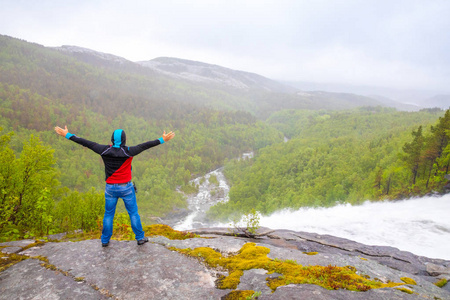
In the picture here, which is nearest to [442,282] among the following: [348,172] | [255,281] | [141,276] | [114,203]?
[255,281]

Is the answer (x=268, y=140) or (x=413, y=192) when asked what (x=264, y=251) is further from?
(x=268, y=140)

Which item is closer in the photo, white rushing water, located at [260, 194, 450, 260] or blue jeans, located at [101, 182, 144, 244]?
blue jeans, located at [101, 182, 144, 244]

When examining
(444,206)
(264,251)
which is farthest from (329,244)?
(444,206)

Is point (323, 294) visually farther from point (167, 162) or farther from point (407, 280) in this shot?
point (167, 162)

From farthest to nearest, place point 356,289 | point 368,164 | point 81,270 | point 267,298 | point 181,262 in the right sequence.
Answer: point 368,164
point 181,262
point 81,270
point 356,289
point 267,298

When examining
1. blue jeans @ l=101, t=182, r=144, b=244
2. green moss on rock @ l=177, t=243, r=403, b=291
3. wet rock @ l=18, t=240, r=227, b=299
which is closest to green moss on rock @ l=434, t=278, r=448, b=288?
green moss on rock @ l=177, t=243, r=403, b=291

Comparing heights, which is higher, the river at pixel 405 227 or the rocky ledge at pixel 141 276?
the rocky ledge at pixel 141 276

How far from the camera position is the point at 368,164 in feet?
216

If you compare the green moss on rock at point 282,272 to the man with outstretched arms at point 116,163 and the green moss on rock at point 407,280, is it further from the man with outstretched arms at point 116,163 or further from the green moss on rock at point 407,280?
the man with outstretched arms at point 116,163

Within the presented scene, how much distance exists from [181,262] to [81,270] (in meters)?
2.87

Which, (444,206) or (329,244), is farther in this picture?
(444,206)

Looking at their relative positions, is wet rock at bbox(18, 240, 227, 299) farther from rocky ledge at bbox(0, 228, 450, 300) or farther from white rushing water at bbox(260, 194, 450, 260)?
white rushing water at bbox(260, 194, 450, 260)

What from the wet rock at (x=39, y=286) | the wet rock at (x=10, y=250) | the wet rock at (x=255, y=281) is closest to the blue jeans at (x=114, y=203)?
the wet rock at (x=39, y=286)

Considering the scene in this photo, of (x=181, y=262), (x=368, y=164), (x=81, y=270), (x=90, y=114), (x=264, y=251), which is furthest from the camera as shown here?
(x=90, y=114)
